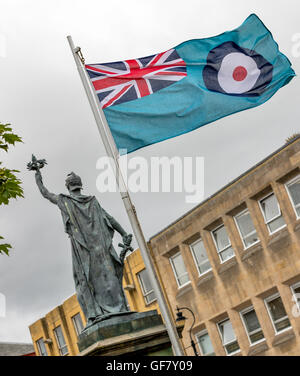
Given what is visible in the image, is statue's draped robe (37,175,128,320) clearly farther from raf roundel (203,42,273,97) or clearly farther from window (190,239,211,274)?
window (190,239,211,274)

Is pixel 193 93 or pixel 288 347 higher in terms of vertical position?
pixel 193 93

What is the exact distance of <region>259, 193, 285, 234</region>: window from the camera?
109ft

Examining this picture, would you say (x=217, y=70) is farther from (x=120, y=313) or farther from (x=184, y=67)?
Answer: (x=120, y=313)

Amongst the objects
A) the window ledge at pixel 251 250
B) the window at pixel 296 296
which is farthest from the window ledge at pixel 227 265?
the window at pixel 296 296

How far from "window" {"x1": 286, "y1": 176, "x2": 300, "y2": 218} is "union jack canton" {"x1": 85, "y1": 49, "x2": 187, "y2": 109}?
61.4 feet

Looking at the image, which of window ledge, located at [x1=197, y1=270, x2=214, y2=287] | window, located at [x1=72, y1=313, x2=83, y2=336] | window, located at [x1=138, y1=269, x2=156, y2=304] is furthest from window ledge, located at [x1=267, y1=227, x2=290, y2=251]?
window, located at [x1=72, y1=313, x2=83, y2=336]

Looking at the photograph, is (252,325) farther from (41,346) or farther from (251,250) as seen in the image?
(41,346)

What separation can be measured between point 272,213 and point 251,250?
2.09 meters

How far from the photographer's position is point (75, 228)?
11969mm

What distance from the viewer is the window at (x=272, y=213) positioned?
33312mm

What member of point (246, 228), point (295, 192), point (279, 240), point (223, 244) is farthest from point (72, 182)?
point (223, 244)
